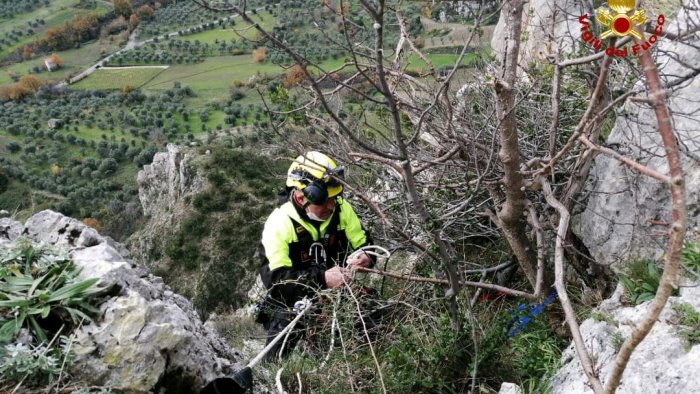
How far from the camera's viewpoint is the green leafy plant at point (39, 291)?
234 centimetres

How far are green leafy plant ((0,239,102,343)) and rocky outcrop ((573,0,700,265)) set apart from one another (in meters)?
3.23

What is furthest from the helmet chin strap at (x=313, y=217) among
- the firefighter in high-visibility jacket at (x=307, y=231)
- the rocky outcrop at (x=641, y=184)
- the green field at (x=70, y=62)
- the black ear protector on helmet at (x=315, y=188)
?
the green field at (x=70, y=62)

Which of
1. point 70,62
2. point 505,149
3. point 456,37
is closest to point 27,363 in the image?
point 505,149

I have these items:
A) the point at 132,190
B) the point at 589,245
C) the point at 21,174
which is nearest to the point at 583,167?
the point at 589,245

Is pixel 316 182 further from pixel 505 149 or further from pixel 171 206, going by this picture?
pixel 171 206

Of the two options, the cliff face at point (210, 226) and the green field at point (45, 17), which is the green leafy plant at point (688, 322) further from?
the green field at point (45, 17)

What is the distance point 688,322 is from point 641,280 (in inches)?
22.4

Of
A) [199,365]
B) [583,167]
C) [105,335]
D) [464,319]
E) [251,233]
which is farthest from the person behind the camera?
[251,233]

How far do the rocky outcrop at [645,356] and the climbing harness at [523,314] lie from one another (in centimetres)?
59

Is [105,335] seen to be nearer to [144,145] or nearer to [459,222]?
[459,222]

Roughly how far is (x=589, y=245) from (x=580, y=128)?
1.75 meters

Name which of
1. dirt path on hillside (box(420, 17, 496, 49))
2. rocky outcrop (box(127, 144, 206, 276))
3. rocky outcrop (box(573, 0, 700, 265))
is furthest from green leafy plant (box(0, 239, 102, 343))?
rocky outcrop (box(127, 144, 206, 276))

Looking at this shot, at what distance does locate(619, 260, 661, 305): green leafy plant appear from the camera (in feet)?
10.3

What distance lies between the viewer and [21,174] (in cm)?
4678
